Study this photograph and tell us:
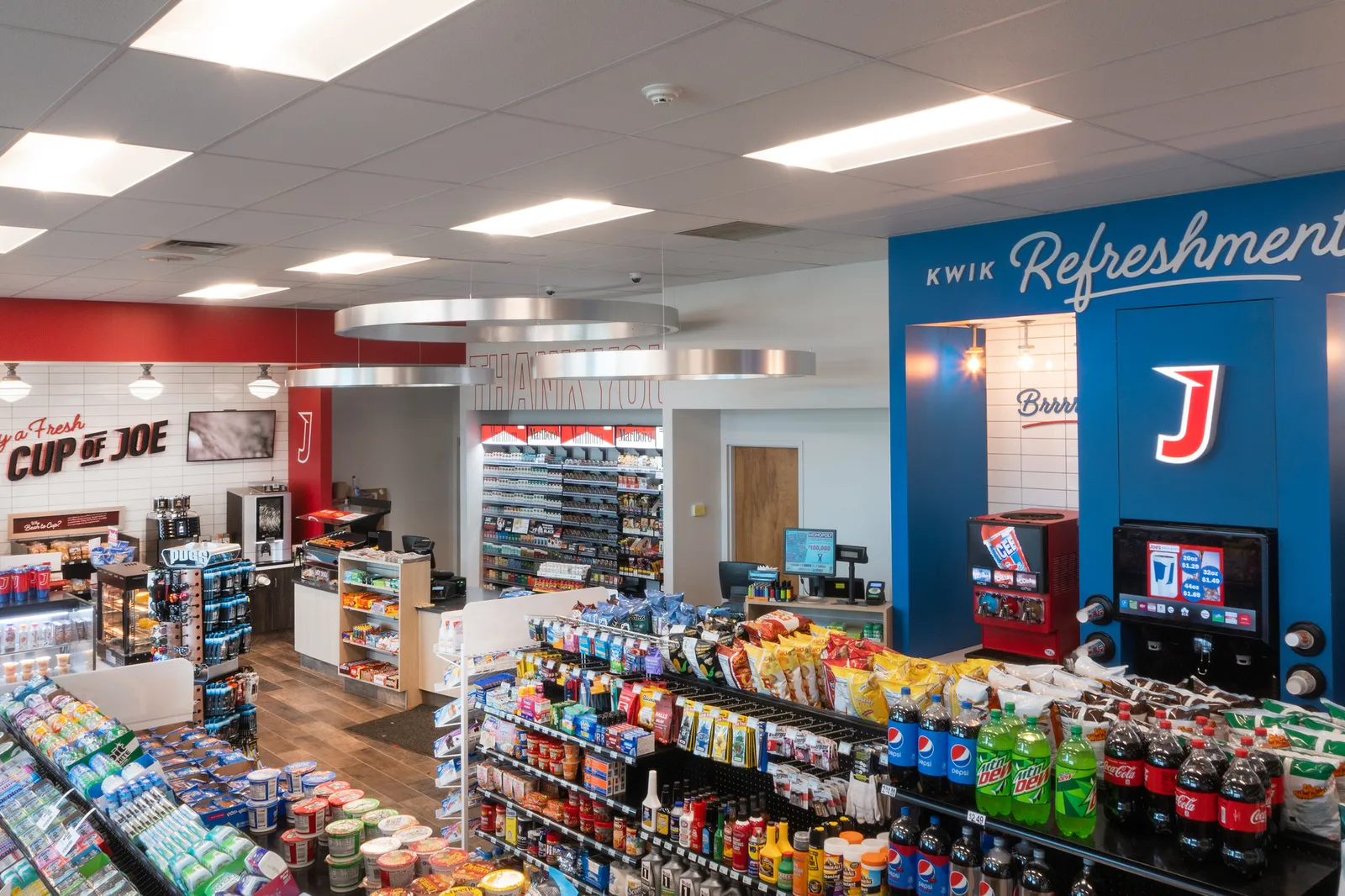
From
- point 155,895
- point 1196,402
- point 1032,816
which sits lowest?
point 155,895

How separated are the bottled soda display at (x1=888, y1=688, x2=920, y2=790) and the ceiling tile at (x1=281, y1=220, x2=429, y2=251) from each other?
3.97 meters

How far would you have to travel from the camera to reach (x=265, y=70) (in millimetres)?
2984

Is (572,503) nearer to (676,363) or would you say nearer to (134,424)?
(134,424)

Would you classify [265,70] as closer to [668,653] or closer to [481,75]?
[481,75]

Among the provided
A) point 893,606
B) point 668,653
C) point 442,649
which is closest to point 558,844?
point 668,653

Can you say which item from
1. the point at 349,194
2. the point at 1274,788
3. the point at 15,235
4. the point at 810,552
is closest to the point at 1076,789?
the point at 1274,788

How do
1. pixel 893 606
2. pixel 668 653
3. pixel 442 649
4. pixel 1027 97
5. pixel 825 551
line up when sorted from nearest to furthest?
pixel 1027 97 < pixel 668 653 < pixel 442 649 < pixel 893 606 < pixel 825 551

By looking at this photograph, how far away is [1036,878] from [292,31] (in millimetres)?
3100

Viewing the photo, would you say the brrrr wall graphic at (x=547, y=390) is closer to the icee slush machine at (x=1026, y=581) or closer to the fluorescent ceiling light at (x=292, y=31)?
the icee slush machine at (x=1026, y=581)

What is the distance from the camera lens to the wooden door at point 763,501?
353 inches

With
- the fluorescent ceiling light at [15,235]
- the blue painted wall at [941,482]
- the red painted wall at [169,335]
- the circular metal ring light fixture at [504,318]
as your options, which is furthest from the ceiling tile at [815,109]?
the red painted wall at [169,335]

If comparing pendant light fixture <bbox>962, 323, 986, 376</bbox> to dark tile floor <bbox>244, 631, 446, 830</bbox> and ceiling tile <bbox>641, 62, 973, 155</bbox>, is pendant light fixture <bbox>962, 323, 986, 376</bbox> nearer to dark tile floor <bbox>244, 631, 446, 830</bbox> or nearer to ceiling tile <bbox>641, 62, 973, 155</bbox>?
ceiling tile <bbox>641, 62, 973, 155</bbox>

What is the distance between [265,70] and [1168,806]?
3240mm

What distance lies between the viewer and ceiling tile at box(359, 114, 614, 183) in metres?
3.64
